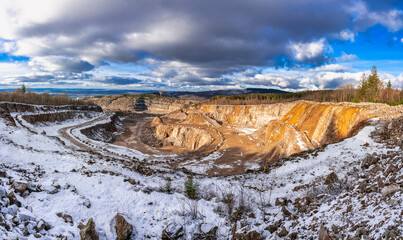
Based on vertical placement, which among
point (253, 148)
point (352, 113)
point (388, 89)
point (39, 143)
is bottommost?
point (253, 148)

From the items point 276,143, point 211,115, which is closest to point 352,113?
point 276,143

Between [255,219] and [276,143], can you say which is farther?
Result: [276,143]

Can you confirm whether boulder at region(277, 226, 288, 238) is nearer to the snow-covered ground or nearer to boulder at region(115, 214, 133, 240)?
the snow-covered ground

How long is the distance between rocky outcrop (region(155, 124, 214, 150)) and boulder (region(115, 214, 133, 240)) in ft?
148

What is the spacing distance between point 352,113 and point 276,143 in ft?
47.0

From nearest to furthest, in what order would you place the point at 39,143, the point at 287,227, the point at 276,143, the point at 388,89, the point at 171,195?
the point at 287,227 → the point at 171,195 → the point at 39,143 → the point at 276,143 → the point at 388,89

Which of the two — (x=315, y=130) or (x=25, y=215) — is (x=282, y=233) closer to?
(x=25, y=215)

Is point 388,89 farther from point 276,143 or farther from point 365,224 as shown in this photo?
point 365,224

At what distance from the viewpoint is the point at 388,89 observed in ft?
189

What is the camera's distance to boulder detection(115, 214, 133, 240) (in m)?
7.02

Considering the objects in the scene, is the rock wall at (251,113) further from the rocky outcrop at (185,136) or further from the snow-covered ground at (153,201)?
the snow-covered ground at (153,201)

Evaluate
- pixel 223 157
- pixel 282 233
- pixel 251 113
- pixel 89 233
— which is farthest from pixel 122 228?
pixel 251 113

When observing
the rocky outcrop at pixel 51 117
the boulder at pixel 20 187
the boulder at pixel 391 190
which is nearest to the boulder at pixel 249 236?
the boulder at pixel 391 190

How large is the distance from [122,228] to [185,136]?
5675 centimetres
